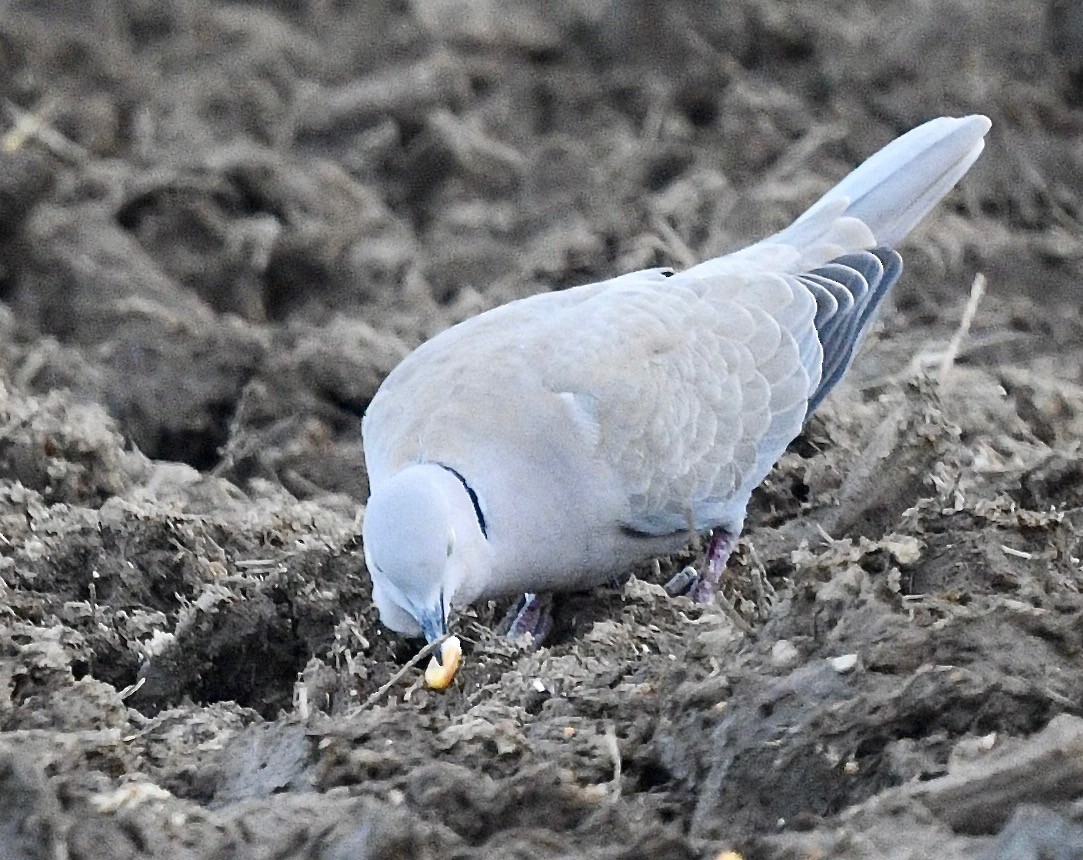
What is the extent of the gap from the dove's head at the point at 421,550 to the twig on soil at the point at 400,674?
85 mm

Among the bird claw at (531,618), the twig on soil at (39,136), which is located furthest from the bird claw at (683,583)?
the twig on soil at (39,136)

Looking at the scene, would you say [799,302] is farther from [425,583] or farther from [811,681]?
[811,681]

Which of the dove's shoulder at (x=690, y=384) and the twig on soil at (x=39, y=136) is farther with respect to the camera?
the twig on soil at (x=39, y=136)

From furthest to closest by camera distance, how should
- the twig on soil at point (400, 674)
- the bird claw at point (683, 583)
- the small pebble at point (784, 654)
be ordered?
the bird claw at point (683, 583), the twig on soil at point (400, 674), the small pebble at point (784, 654)

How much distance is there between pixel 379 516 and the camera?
12.5 feet

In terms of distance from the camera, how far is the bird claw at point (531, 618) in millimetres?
4398

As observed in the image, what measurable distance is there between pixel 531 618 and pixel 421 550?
32.1 inches

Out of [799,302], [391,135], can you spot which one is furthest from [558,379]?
[391,135]

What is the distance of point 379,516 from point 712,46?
17.8 feet

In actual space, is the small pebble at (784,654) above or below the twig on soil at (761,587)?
above

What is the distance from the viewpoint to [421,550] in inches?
147

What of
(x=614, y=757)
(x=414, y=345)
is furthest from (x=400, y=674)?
(x=414, y=345)

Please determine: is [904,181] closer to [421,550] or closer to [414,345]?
[414,345]

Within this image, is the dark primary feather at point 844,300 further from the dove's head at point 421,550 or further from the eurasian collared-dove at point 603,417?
the dove's head at point 421,550
